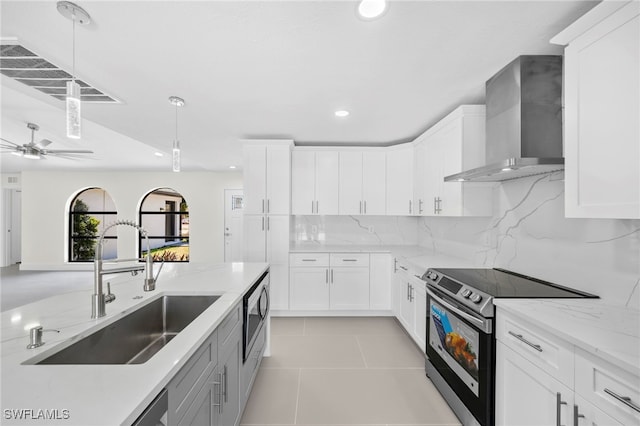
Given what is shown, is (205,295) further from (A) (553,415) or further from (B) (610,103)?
(B) (610,103)

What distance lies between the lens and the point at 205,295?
174cm

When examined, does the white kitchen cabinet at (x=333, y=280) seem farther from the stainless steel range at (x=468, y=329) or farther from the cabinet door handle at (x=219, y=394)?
the cabinet door handle at (x=219, y=394)

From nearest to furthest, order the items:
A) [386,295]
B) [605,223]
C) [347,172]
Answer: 1. [605,223]
2. [386,295]
3. [347,172]

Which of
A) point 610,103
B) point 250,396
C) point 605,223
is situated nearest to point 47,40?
point 250,396

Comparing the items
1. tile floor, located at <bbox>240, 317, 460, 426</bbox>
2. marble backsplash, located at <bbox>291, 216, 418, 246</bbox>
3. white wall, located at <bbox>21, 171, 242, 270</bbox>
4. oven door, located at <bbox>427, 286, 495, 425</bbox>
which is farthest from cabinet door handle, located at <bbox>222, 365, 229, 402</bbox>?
white wall, located at <bbox>21, 171, 242, 270</bbox>

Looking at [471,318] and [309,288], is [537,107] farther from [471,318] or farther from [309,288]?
[309,288]

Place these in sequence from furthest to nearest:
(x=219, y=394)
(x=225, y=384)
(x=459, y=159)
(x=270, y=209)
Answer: (x=270, y=209) → (x=459, y=159) → (x=225, y=384) → (x=219, y=394)

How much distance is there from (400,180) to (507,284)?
2278 millimetres

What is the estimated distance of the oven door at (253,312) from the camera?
1.83 meters

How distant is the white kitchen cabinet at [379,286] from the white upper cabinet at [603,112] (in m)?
2.55

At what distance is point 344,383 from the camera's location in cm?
236

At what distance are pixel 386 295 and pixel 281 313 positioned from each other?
4.94 feet

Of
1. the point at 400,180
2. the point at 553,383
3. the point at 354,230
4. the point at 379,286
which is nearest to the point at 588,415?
the point at 553,383

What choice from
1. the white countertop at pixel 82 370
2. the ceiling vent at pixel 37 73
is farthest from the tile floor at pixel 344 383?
the ceiling vent at pixel 37 73
